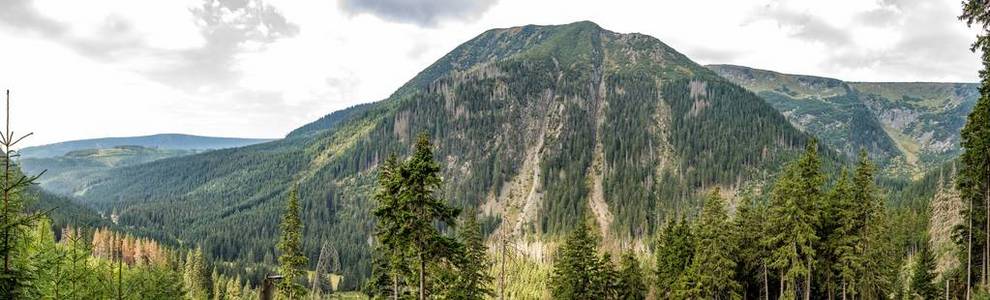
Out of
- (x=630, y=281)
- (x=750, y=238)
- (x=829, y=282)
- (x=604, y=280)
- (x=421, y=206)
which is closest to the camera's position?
(x=421, y=206)

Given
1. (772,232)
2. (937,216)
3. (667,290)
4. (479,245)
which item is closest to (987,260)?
(772,232)

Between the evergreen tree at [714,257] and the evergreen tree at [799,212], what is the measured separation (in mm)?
3398

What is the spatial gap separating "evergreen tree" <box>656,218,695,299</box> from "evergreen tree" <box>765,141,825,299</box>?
1052 centimetres

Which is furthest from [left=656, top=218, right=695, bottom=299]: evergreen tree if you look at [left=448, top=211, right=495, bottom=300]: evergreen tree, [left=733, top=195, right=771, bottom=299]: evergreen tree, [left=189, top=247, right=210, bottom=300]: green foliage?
[left=189, top=247, right=210, bottom=300]: green foliage

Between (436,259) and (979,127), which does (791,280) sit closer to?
(979,127)

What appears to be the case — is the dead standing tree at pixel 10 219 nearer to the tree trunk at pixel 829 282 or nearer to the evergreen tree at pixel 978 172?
the evergreen tree at pixel 978 172

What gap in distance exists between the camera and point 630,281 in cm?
5991

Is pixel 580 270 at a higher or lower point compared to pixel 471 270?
lower

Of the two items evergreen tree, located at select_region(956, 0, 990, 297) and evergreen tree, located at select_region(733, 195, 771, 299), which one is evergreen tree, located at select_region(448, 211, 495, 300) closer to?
evergreen tree, located at select_region(733, 195, 771, 299)

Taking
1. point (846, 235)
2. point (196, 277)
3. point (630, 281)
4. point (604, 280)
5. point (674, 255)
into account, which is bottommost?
point (196, 277)

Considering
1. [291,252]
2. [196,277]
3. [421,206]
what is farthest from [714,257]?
[196,277]

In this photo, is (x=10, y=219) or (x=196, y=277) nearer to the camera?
(x=10, y=219)

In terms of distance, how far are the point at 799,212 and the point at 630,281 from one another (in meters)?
23.1

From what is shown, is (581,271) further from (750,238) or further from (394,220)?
(394,220)
